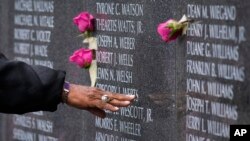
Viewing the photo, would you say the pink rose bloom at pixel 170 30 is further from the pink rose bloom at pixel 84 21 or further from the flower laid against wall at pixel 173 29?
the pink rose bloom at pixel 84 21

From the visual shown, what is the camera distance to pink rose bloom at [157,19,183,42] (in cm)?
580

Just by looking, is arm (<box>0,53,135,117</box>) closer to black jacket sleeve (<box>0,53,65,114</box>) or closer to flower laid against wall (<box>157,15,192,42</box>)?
black jacket sleeve (<box>0,53,65,114</box>)

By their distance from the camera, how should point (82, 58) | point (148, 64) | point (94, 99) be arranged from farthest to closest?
point (82, 58) → point (148, 64) → point (94, 99)

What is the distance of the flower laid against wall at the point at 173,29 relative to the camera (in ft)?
19.0

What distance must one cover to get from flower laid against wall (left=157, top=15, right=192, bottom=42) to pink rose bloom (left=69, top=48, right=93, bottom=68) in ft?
3.32

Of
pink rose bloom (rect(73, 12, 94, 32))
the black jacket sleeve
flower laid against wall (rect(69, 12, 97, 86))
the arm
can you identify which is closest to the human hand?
the arm

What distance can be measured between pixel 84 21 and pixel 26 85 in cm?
131

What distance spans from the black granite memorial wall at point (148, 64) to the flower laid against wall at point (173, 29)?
0.15 ft

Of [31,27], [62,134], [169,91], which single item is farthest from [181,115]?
[31,27]

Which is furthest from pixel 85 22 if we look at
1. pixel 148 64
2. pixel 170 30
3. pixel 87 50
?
pixel 170 30

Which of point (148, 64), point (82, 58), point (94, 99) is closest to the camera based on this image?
point (94, 99)

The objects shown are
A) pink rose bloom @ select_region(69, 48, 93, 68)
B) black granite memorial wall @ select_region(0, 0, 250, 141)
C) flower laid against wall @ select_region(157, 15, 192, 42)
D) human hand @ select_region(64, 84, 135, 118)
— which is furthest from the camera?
pink rose bloom @ select_region(69, 48, 93, 68)

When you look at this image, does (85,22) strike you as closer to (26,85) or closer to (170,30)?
(170,30)

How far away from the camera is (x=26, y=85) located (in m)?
5.60
